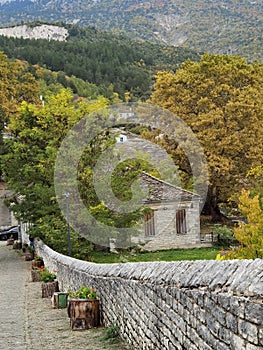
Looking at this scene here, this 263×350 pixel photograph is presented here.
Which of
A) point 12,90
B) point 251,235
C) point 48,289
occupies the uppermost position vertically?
point 12,90

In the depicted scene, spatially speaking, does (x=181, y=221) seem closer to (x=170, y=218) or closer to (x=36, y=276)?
(x=170, y=218)

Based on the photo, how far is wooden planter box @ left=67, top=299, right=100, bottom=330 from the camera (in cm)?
1059

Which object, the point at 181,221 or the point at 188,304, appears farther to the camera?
the point at 181,221

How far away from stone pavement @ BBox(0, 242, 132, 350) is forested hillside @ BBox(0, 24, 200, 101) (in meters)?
95.7

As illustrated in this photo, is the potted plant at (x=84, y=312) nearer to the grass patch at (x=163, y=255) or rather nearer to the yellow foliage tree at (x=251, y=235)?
the yellow foliage tree at (x=251, y=235)

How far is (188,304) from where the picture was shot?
561cm

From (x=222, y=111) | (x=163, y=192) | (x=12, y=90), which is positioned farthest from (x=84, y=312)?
(x=12, y=90)

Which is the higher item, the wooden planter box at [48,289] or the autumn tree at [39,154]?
the autumn tree at [39,154]

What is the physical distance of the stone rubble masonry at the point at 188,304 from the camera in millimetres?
4250

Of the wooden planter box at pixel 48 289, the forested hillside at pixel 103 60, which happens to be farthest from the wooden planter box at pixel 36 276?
the forested hillside at pixel 103 60

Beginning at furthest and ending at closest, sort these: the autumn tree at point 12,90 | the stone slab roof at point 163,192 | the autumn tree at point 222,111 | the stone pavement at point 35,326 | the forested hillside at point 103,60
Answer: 1. the forested hillside at point 103,60
2. the autumn tree at point 12,90
3. the autumn tree at point 222,111
4. the stone slab roof at point 163,192
5. the stone pavement at point 35,326

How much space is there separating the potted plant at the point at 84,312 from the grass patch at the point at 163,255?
50.2 ft

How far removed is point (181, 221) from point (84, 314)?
77.8 feet

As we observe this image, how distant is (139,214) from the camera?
27.3 meters
